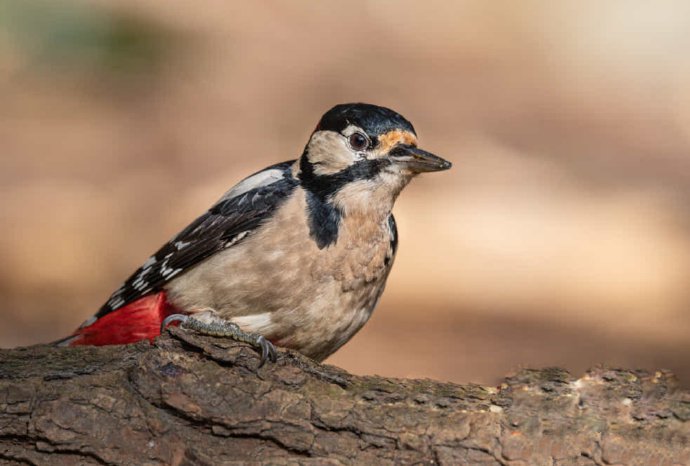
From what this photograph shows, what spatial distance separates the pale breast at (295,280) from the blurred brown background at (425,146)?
8.22 ft

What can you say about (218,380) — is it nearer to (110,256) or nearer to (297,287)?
(297,287)

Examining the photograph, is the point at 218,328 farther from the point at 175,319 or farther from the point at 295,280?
the point at 295,280

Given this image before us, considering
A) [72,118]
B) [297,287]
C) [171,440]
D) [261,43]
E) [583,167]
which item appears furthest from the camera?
[261,43]

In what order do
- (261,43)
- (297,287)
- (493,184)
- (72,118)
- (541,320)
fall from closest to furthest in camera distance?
(297,287)
(541,320)
(493,184)
(72,118)
(261,43)

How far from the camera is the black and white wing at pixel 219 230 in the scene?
149 inches

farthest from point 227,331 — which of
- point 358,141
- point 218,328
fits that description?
point 358,141

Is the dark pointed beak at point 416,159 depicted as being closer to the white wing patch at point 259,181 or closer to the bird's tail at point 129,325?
the white wing patch at point 259,181

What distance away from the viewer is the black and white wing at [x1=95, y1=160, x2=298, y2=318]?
3.78m

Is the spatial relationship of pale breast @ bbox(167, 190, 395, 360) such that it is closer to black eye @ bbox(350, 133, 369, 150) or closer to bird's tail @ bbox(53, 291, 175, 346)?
bird's tail @ bbox(53, 291, 175, 346)

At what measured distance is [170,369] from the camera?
289cm

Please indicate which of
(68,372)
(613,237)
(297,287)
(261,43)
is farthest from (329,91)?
(68,372)

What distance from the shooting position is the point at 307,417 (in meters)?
2.86

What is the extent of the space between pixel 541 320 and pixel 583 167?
1.51m

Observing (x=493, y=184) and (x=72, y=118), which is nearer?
(x=493, y=184)
